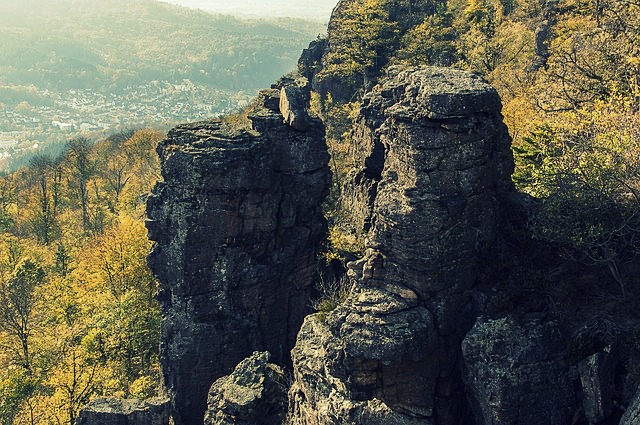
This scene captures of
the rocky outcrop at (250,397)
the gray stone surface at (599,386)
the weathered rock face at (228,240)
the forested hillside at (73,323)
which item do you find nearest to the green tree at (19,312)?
the forested hillside at (73,323)

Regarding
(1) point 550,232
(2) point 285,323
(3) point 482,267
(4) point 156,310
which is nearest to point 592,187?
(1) point 550,232

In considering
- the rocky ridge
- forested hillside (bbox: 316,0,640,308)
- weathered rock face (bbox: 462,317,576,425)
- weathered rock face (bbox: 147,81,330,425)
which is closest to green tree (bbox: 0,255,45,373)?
weathered rock face (bbox: 147,81,330,425)

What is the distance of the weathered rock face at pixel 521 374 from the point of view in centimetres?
1688

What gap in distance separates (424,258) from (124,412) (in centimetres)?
1722

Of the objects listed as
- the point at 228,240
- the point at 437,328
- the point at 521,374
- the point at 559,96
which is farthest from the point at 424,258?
the point at 559,96

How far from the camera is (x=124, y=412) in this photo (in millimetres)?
25812

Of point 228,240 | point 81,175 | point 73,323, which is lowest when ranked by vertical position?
point 73,323

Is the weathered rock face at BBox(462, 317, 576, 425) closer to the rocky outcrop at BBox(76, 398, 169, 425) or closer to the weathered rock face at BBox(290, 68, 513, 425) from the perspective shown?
the weathered rock face at BBox(290, 68, 513, 425)

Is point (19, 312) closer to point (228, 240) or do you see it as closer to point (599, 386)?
point (228, 240)

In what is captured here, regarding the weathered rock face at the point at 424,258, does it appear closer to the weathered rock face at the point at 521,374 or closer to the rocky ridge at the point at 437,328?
the rocky ridge at the point at 437,328

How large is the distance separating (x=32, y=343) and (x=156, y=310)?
1061 centimetres

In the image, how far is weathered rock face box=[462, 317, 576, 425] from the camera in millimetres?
16875

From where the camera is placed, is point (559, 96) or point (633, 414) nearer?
point (633, 414)

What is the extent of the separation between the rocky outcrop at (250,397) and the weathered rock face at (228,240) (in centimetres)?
387
